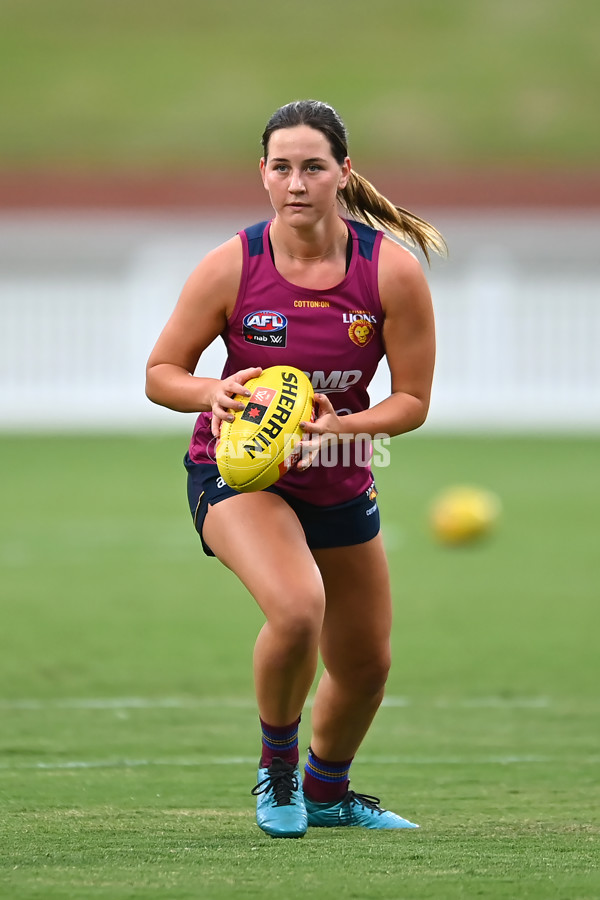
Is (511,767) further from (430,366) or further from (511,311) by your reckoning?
(511,311)

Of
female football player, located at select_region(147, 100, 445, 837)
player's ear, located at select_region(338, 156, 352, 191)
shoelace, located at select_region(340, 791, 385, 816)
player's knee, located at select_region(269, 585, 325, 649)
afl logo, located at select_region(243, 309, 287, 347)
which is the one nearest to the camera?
player's knee, located at select_region(269, 585, 325, 649)

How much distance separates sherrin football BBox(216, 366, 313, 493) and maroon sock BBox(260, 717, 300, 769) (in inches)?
31.0

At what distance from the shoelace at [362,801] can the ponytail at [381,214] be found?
6.20 feet

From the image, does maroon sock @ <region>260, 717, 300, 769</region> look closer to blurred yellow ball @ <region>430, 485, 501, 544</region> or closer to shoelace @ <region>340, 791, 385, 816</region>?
shoelace @ <region>340, 791, 385, 816</region>

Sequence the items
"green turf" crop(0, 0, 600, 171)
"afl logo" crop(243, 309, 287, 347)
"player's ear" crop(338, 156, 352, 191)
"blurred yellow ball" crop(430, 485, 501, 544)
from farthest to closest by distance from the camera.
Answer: "green turf" crop(0, 0, 600, 171)
"blurred yellow ball" crop(430, 485, 501, 544)
"player's ear" crop(338, 156, 352, 191)
"afl logo" crop(243, 309, 287, 347)

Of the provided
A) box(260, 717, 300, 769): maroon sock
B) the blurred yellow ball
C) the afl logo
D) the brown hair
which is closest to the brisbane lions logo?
the afl logo

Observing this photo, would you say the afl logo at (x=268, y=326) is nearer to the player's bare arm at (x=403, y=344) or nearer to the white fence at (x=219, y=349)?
the player's bare arm at (x=403, y=344)

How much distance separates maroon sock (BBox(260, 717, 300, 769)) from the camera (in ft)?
15.7

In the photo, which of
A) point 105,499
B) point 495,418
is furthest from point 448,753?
point 495,418

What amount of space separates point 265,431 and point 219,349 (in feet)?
65.0

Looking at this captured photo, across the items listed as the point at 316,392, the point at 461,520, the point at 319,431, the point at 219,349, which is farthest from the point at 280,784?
the point at 219,349

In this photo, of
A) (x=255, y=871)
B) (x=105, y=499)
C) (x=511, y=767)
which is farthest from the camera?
(x=105, y=499)

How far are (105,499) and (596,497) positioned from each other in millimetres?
5307

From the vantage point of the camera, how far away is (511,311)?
24.6m
